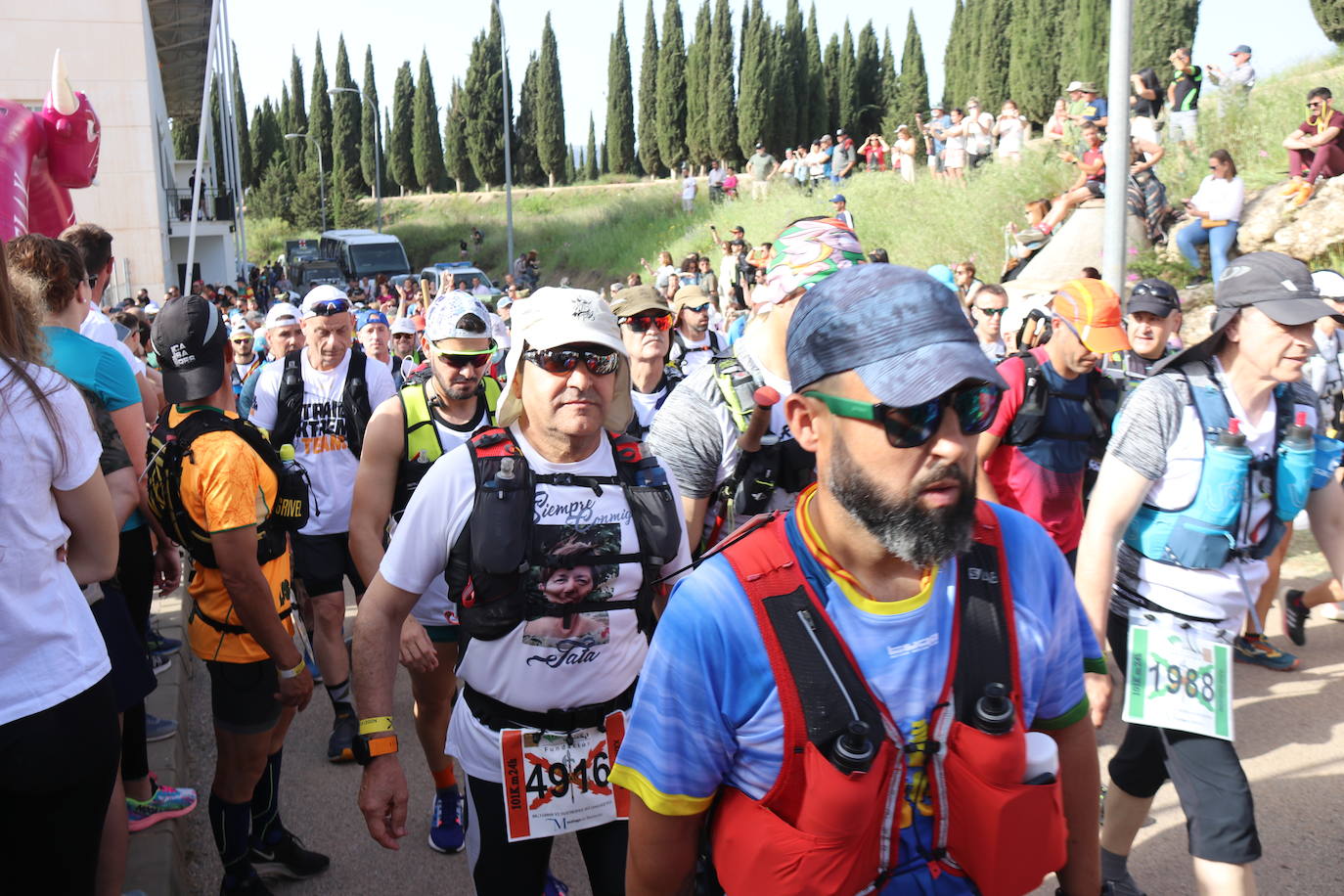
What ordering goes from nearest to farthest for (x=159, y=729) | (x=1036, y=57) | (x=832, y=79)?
1. (x=159, y=729)
2. (x=1036, y=57)
3. (x=832, y=79)

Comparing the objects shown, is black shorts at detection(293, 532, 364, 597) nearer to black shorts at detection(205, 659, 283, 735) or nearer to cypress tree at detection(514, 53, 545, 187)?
black shorts at detection(205, 659, 283, 735)

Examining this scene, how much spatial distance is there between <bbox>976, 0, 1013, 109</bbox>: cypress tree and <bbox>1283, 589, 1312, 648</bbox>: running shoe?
36958 mm

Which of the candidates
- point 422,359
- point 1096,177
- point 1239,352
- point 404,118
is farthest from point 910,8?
point 1239,352

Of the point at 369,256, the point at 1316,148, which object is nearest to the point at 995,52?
the point at 369,256

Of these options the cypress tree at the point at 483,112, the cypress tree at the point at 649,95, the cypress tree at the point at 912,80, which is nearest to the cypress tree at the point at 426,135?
the cypress tree at the point at 483,112

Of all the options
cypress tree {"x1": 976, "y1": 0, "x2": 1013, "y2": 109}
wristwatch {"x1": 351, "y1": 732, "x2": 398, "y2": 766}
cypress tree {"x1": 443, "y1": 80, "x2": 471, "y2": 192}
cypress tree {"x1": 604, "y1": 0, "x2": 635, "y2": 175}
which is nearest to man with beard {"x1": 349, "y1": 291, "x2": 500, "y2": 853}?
wristwatch {"x1": 351, "y1": 732, "x2": 398, "y2": 766}

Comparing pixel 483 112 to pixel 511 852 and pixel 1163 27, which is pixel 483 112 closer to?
pixel 1163 27

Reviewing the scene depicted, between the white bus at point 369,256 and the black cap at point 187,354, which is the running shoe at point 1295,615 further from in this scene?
the white bus at point 369,256

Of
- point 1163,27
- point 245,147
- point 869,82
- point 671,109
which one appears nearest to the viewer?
point 1163,27

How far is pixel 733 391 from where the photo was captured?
11.5 ft

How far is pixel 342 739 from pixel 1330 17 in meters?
26.5

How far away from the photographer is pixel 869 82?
51.3 meters

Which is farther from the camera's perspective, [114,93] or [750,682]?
[114,93]

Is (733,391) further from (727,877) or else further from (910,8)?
(910,8)
